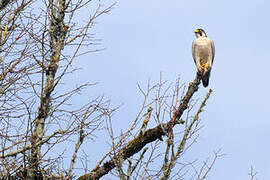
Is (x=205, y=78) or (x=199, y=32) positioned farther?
(x=199, y=32)

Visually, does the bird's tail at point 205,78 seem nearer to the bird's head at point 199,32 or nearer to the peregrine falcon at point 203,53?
the peregrine falcon at point 203,53

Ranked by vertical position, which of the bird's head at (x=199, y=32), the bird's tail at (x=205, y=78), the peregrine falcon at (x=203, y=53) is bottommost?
the bird's tail at (x=205, y=78)

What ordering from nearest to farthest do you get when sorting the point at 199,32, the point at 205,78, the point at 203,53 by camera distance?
the point at 205,78
the point at 203,53
the point at 199,32

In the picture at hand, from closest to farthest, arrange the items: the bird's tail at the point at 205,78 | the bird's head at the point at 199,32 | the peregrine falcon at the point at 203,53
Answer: the bird's tail at the point at 205,78, the peregrine falcon at the point at 203,53, the bird's head at the point at 199,32

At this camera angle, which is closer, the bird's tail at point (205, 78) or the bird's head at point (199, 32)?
the bird's tail at point (205, 78)

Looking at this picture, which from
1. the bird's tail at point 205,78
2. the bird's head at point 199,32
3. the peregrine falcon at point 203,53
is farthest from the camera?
the bird's head at point 199,32

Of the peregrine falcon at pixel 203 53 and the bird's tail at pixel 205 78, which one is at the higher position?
the peregrine falcon at pixel 203 53

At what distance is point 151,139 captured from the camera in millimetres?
7676

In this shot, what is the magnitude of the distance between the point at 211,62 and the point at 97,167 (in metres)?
4.82

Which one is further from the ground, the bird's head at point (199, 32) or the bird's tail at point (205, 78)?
the bird's head at point (199, 32)

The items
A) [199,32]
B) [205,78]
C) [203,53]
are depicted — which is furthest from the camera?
[199,32]

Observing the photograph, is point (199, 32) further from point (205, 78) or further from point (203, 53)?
point (205, 78)

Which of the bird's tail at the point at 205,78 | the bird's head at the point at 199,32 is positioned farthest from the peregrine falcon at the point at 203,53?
the bird's head at the point at 199,32

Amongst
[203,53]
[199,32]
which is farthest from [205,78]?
[199,32]
